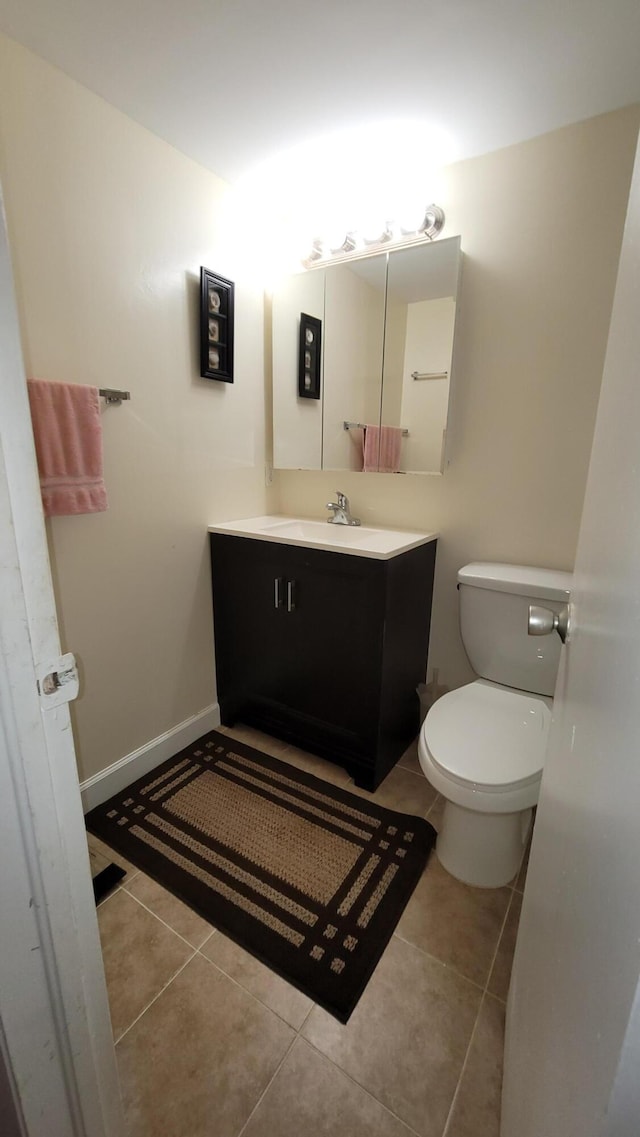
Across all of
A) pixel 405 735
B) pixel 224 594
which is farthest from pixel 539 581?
pixel 224 594

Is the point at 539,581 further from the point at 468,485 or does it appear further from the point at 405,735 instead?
the point at 405,735

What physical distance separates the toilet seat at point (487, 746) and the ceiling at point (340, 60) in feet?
5.89

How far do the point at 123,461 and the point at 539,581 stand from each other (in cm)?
147

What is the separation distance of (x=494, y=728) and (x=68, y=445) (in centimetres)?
152

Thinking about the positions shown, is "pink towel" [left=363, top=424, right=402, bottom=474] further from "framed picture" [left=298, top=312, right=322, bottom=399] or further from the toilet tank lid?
the toilet tank lid

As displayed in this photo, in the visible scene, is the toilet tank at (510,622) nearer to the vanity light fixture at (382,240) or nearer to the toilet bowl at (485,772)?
the toilet bowl at (485,772)

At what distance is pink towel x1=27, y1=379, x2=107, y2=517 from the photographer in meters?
1.23

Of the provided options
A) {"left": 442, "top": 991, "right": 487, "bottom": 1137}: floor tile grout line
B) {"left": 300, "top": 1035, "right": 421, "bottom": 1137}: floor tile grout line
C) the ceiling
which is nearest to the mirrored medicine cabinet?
the ceiling

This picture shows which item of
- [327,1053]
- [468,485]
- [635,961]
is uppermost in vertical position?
[468,485]

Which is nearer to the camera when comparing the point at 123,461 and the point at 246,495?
the point at 123,461

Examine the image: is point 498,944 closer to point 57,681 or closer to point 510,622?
point 510,622

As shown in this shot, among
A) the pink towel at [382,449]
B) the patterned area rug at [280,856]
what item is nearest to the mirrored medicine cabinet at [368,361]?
the pink towel at [382,449]

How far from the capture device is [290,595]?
171cm

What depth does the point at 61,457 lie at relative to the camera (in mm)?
1271
